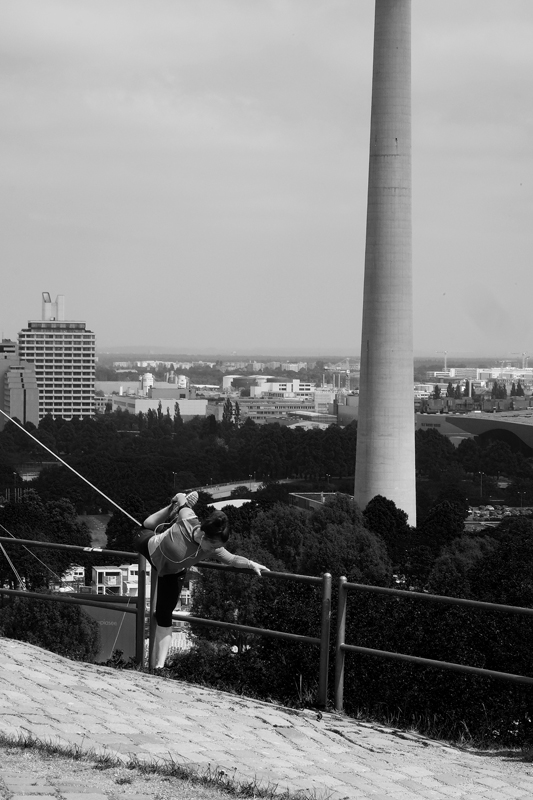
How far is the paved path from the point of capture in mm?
6582

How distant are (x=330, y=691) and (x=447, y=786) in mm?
2540

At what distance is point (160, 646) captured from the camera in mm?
8992

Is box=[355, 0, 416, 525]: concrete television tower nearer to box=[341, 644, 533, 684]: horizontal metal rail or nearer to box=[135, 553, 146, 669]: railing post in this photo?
box=[135, 553, 146, 669]: railing post

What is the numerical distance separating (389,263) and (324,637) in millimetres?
47947

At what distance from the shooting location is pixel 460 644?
14.8 meters

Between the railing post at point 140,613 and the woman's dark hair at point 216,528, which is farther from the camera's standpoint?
the railing post at point 140,613

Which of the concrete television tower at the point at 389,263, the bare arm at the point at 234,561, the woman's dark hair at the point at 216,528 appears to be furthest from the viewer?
the concrete television tower at the point at 389,263

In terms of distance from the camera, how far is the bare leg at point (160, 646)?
8930mm

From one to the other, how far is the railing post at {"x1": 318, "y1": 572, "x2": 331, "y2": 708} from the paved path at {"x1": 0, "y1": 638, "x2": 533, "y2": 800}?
0.29 meters

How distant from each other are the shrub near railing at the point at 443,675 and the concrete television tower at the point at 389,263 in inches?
1546

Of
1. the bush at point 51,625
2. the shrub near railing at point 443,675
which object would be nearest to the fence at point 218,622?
the shrub near railing at point 443,675

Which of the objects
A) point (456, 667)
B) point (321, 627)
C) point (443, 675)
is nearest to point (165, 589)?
point (321, 627)

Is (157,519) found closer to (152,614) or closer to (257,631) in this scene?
(152,614)

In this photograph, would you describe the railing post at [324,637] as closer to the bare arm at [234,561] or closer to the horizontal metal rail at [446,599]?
the horizontal metal rail at [446,599]
